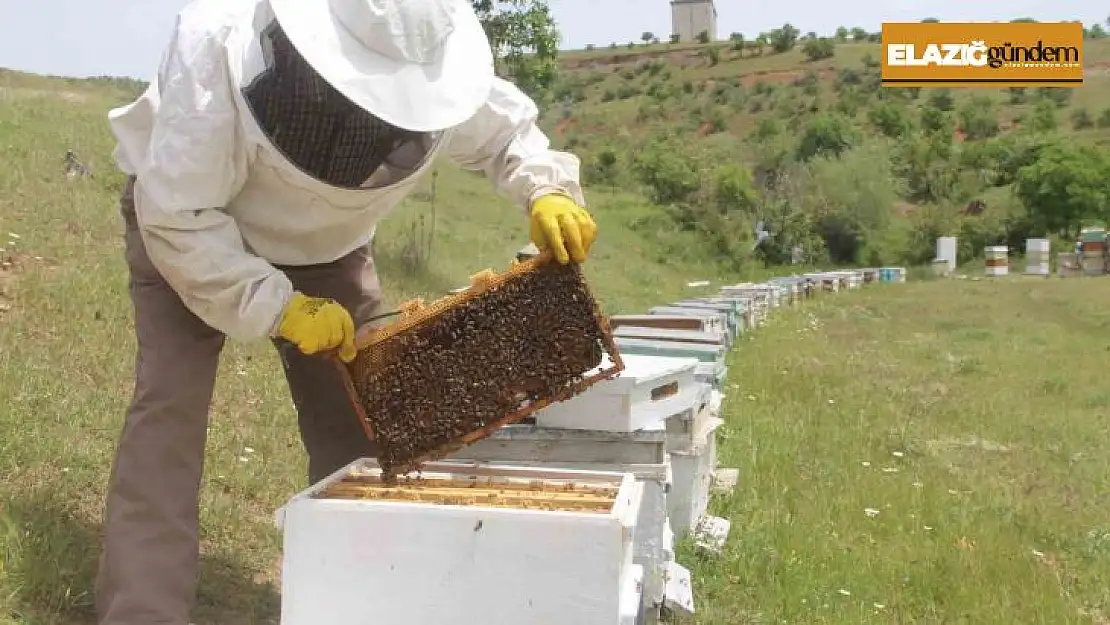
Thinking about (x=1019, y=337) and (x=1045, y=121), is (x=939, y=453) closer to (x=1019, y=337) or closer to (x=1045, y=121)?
(x=1019, y=337)

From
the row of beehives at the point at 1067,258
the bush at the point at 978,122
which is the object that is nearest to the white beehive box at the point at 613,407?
the row of beehives at the point at 1067,258

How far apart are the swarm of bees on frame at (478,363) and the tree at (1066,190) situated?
1110 inches

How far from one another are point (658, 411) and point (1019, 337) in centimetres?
990

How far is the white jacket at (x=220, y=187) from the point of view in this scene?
2393 mm

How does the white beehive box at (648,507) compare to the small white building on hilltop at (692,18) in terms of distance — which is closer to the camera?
the white beehive box at (648,507)

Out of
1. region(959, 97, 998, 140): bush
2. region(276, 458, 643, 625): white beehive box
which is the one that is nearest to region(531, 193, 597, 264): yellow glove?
region(276, 458, 643, 625): white beehive box

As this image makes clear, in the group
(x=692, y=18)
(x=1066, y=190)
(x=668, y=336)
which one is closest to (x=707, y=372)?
(x=668, y=336)

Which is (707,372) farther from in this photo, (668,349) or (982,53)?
(982,53)

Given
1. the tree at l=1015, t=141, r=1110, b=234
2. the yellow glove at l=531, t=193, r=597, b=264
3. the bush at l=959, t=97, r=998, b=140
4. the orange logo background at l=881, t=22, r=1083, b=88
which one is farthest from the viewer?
the bush at l=959, t=97, r=998, b=140

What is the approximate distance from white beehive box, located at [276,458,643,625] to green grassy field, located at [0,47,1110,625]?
3.46 ft

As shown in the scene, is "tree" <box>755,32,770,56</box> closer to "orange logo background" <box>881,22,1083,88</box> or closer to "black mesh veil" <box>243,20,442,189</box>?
"orange logo background" <box>881,22,1083,88</box>

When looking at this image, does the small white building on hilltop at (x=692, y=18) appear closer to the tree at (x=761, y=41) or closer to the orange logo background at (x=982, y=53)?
the tree at (x=761, y=41)

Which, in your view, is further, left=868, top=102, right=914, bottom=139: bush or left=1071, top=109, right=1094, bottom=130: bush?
left=868, top=102, right=914, bottom=139: bush

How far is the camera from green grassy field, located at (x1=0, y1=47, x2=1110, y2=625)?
3334 millimetres
